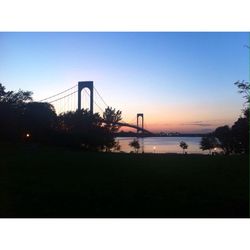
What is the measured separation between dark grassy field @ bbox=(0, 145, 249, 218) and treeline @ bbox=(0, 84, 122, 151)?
412 inches

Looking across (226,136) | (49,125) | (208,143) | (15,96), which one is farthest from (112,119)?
(208,143)

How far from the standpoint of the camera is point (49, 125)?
823 inches

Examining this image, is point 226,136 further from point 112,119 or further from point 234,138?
point 112,119

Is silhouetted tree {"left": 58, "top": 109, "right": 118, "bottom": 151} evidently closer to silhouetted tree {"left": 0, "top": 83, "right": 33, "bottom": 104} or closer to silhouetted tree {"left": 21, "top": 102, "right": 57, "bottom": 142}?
silhouetted tree {"left": 21, "top": 102, "right": 57, "bottom": 142}

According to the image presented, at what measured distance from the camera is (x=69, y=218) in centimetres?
412

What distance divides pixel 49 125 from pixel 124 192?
16.1 meters

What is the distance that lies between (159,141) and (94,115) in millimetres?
4635

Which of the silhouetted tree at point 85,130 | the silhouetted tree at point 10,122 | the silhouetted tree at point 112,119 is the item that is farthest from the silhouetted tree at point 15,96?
the silhouetted tree at point 112,119

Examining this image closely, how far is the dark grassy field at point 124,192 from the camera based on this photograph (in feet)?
14.3

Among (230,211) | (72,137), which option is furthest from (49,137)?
(230,211)

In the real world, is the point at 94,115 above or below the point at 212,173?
above

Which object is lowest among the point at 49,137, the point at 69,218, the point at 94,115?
the point at 69,218
